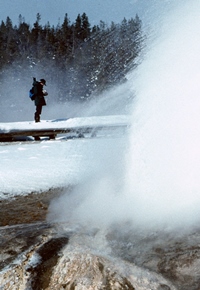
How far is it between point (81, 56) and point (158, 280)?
151 ft

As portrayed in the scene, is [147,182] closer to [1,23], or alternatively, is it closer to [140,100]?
[140,100]

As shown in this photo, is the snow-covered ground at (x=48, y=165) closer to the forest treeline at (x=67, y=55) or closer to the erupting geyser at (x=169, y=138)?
the erupting geyser at (x=169, y=138)

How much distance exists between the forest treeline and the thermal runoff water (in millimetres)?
31039

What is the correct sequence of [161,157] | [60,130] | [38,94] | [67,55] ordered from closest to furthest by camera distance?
[161,157], [60,130], [38,94], [67,55]

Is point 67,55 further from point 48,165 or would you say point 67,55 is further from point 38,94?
point 48,165

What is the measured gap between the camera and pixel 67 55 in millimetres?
46438

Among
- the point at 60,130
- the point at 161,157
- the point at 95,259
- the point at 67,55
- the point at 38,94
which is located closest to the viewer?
the point at 95,259

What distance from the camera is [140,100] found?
425 centimetres

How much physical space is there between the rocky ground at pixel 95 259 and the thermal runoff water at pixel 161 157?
1.09ft

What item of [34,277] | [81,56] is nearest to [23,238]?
[34,277]

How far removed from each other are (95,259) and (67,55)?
4754 centimetres

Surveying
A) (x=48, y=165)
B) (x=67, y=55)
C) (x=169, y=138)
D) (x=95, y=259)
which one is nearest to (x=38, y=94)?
(x=48, y=165)

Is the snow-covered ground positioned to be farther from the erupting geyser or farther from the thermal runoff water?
the erupting geyser

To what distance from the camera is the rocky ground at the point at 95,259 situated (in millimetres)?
1554
